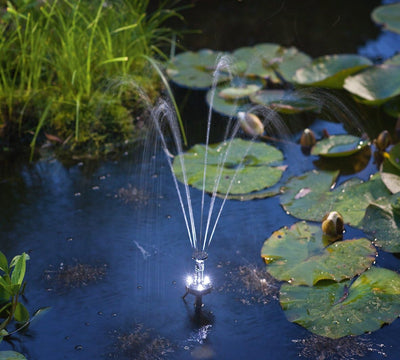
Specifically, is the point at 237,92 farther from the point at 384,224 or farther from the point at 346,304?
the point at 346,304

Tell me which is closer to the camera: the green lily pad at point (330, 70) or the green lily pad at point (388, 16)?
the green lily pad at point (330, 70)

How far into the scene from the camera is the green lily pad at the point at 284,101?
4289mm

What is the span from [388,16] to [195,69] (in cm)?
212

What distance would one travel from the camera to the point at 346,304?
259 cm

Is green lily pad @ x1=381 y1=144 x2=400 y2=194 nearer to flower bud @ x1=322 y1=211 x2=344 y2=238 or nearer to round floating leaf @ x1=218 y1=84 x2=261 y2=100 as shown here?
flower bud @ x1=322 y1=211 x2=344 y2=238

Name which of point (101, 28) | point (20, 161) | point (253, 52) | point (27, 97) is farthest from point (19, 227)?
point (253, 52)

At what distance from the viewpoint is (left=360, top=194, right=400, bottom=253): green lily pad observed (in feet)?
9.84

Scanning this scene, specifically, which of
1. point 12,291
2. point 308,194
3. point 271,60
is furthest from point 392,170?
point 12,291

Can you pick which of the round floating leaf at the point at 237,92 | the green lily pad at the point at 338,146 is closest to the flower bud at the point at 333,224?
the green lily pad at the point at 338,146

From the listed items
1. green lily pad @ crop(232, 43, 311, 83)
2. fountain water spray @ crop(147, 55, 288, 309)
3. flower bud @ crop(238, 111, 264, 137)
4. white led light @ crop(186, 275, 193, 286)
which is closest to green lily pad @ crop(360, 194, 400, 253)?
fountain water spray @ crop(147, 55, 288, 309)

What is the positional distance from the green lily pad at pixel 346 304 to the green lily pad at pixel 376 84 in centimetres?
171

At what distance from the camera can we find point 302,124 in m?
4.31

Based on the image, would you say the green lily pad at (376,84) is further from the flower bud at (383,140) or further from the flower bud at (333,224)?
the flower bud at (333,224)

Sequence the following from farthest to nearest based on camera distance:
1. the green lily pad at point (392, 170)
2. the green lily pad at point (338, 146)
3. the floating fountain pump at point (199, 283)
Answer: the green lily pad at point (338, 146) < the green lily pad at point (392, 170) < the floating fountain pump at point (199, 283)
